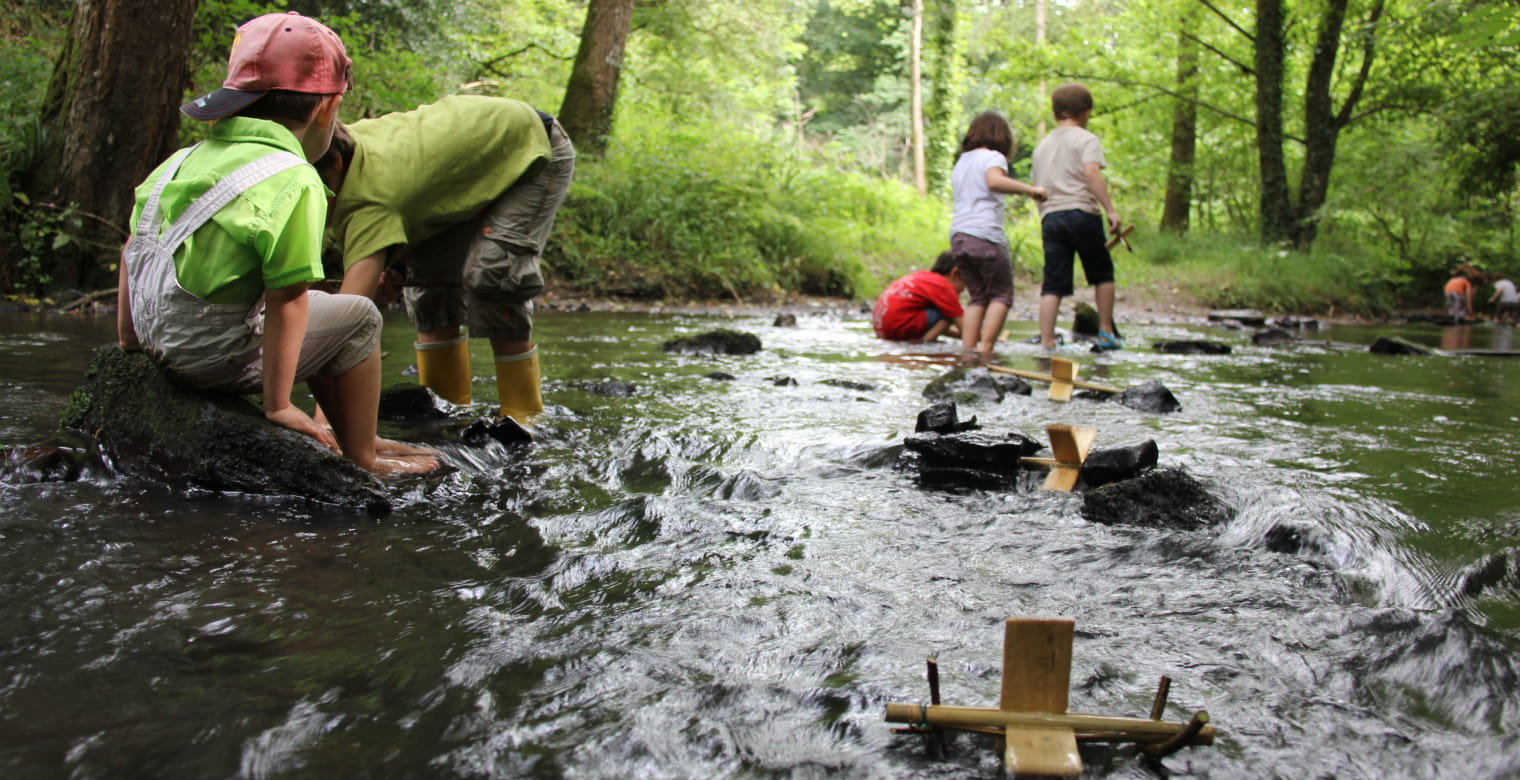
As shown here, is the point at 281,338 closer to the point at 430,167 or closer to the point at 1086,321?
the point at 430,167

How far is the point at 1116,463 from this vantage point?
3.31 meters

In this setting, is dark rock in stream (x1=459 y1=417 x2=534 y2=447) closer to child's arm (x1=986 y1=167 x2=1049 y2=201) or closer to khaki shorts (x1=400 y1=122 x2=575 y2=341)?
khaki shorts (x1=400 y1=122 x2=575 y2=341)

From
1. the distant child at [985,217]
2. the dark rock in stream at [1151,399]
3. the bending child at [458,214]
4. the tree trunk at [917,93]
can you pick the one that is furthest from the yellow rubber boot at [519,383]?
the tree trunk at [917,93]

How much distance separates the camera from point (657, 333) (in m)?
9.37

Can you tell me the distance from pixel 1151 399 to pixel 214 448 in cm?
438

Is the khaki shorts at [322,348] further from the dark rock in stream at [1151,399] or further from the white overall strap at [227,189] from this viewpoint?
the dark rock in stream at [1151,399]

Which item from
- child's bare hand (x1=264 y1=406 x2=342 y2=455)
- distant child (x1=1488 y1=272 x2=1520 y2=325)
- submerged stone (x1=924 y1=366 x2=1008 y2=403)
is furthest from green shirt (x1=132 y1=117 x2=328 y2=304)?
distant child (x1=1488 y1=272 x2=1520 y2=325)

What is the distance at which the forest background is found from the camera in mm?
8297

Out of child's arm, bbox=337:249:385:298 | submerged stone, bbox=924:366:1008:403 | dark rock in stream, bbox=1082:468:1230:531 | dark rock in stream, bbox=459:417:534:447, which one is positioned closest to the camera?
dark rock in stream, bbox=1082:468:1230:531

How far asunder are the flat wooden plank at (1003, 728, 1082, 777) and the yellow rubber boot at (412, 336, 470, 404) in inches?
150

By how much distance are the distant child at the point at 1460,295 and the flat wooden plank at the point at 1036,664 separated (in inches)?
805

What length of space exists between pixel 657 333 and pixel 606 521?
6.55m

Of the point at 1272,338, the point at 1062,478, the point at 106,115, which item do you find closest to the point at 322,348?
the point at 1062,478

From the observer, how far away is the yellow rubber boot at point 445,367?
4.80m
